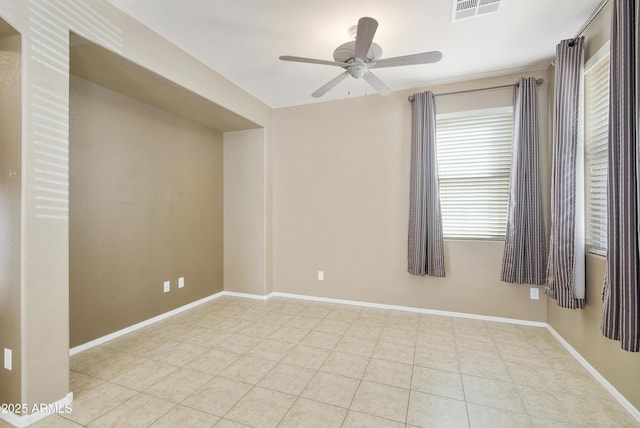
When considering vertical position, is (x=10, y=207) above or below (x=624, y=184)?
below

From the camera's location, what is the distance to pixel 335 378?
7.19ft

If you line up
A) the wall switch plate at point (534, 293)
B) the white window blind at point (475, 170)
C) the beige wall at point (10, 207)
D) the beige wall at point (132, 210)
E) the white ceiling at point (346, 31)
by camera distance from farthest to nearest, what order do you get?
the white window blind at point (475, 170) → the wall switch plate at point (534, 293) → the beige wall at point (132, 210) → the white ceiling at point (346, 31) → the beige wall at point (10, 207)

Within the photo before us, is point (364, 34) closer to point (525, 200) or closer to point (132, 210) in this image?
point (525, 200)

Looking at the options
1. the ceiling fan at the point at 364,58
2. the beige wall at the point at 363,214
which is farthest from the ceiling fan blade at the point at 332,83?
the beige wall at the point at 363,214

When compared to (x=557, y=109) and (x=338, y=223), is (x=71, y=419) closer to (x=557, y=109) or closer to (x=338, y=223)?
(x=338, y=223)

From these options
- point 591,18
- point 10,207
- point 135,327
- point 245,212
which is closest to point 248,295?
point 245,212

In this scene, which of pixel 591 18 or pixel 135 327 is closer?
pixel 591 18

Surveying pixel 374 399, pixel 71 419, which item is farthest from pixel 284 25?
pixel 71 419

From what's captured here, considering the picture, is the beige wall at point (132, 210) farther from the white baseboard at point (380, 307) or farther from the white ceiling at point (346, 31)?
the white ceiling at point (346, 31)

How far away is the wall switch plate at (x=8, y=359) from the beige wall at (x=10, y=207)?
0.02m

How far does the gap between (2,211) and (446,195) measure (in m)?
3.83

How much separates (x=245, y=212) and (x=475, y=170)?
119 inches

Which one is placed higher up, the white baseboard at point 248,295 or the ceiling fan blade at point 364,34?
the ceiling fan blade at point 364,34

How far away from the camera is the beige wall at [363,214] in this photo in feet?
10.9
